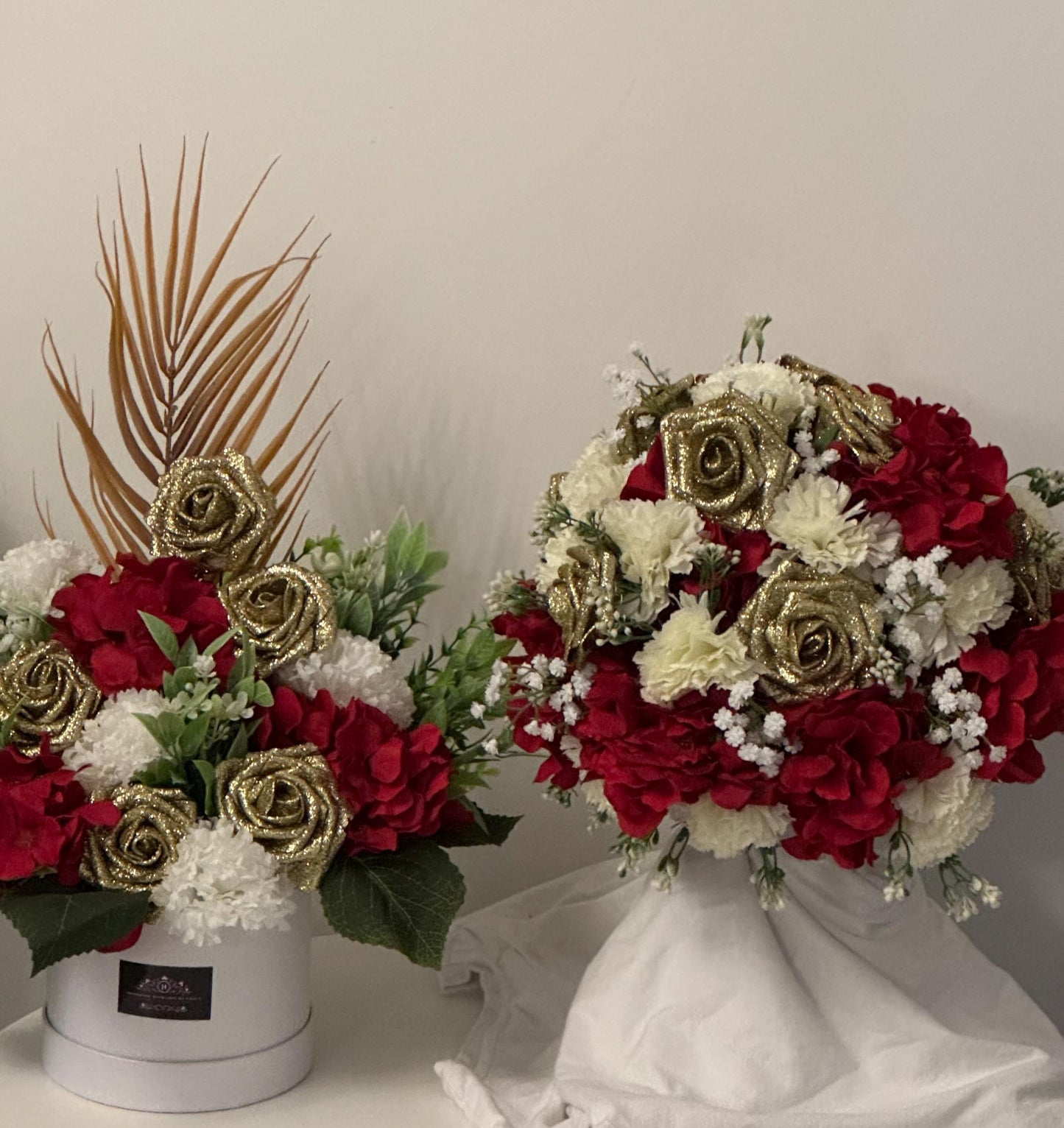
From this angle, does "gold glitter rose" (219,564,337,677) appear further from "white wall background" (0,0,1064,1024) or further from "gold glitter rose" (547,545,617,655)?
"white wall background" (0,0,1064,1024)

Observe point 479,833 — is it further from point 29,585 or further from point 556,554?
point 29,585

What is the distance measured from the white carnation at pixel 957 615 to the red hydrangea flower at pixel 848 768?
0.14 feet

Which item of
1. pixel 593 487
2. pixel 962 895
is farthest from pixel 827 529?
pixel 962 895

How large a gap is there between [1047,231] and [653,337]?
1.11 ft

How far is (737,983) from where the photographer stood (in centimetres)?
Answer: 85

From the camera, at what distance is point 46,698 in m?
0.85

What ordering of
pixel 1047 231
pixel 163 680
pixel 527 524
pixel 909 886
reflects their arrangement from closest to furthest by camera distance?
pixel 163 680 → pixel 909 886 → pixel 1047 231 → pixel 527 524

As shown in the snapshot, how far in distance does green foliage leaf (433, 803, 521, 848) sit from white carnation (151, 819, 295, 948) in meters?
0.15

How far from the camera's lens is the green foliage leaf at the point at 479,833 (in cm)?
91

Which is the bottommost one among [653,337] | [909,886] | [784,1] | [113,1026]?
[113,1026]

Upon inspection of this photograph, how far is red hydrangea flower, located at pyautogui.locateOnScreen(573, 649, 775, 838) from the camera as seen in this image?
30.6 inches

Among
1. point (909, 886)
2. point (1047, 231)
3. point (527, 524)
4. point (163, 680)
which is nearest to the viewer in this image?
point (163, 680)

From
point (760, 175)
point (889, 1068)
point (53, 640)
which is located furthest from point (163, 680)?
point (760, 175)

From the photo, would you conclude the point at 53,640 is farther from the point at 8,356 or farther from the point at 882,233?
the point at 882,233
